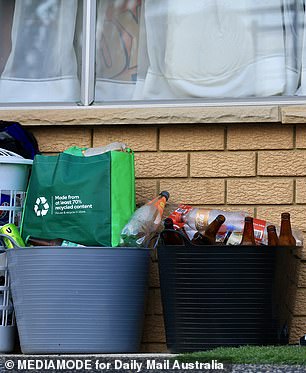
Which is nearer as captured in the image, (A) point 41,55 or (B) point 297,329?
(B) point 297,329

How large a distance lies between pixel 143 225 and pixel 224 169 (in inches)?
26.6

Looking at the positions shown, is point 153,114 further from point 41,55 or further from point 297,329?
point 297,329

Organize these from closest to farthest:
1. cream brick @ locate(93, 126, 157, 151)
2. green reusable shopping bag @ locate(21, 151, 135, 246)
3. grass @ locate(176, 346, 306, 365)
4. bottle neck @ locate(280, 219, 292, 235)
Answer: grass @ locate(176, 346, 306, 365)
bottle neck @ locate(280, 219, 292, 235)
green reusable shopping bag @ locate(21, 151, 135, 246)
cream brick @ locate(93, 126, 157, 151)

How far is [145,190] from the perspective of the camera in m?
5.64

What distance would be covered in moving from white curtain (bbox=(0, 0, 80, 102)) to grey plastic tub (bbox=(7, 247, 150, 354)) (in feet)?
3.99

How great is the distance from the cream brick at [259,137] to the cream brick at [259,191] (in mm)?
179

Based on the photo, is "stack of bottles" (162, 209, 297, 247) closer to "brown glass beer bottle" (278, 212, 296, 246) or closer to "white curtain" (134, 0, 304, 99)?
"brown glass beer bottle" (278, 212, 296, 246)

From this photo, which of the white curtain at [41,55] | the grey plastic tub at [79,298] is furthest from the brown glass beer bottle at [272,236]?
the white curtain at [41,55]

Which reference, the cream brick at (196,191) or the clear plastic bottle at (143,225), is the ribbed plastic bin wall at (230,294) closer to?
the clear plastic bottle at (143,225)

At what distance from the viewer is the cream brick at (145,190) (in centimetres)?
563

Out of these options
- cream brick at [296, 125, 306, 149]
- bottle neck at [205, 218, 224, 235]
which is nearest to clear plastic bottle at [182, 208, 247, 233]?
bottle neck at [205, 218, 224, 235]

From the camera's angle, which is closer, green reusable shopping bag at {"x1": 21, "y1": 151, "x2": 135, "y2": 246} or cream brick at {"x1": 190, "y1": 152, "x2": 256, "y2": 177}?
green reusable shopping bag at {"x1": 21, "y1": 151, "x2": 135, "y2": 246}

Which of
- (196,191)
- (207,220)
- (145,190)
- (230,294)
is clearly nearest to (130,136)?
(145,190)

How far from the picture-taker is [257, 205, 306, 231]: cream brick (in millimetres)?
5438
